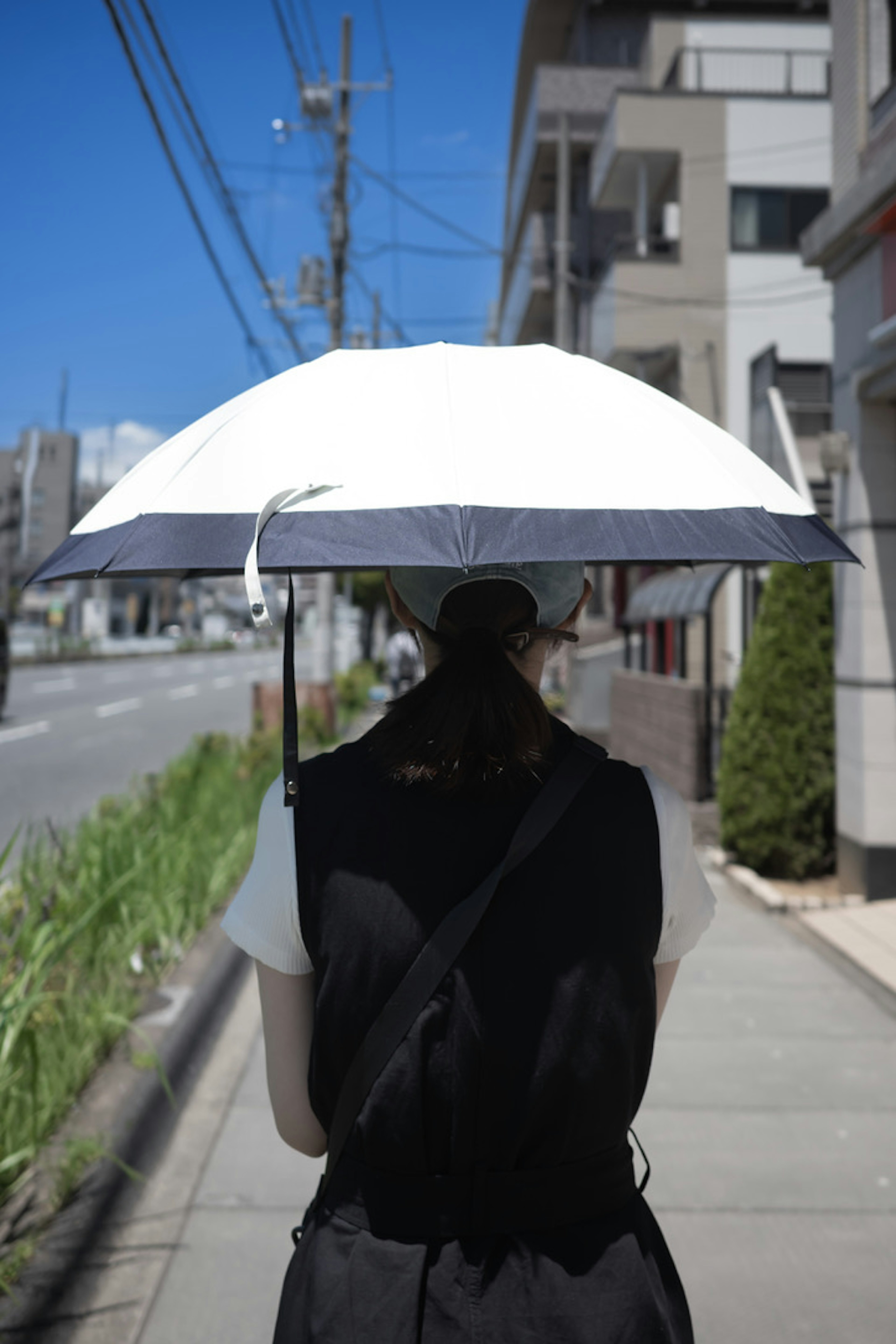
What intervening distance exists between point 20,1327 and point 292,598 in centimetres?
240

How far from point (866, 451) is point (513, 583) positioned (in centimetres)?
641

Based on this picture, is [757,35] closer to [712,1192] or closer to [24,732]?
[24,732]

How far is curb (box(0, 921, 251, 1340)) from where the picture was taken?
9.79ft

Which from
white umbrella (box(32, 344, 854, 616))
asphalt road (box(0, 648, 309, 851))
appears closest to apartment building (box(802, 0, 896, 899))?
asphalt road (box(0, 648, 309, 851))

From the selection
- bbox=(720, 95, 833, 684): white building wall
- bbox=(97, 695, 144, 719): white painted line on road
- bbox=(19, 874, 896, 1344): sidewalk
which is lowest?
bbox=(19, 874, 896, 1344): sidewalk

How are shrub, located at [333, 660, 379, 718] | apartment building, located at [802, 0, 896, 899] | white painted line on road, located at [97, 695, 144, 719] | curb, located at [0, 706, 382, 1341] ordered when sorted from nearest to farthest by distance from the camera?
curb, located at [0, 706, 382, 1341], apartment building, located at [802, 0, 896, 899], white painted line on road, located at [97, 695, 144, 719], shrub, located at [333, 660, 379, 718]

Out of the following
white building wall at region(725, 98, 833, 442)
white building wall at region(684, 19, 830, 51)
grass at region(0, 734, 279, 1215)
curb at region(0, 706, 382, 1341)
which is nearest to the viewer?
curb at region(0, 706, 382, 1341)

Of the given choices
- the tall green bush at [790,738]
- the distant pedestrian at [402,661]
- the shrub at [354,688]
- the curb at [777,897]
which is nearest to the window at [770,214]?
the distant pedestrian at [402,661]

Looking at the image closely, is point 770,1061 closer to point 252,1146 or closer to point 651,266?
point 252,1146

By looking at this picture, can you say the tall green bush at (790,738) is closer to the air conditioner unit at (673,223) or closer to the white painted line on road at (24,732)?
the white painted line on road at (24,732)

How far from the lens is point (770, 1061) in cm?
491

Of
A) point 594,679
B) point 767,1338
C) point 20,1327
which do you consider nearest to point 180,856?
point 20,1327

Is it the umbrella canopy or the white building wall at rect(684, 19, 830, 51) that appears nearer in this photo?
the umbrella canopy

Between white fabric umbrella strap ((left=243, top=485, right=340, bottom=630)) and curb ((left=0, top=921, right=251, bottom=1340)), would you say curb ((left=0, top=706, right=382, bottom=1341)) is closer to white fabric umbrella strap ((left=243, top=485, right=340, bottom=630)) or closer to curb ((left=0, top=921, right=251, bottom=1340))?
curb ((left=0, top=921, right=251, bottom=1340))
